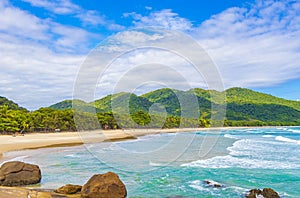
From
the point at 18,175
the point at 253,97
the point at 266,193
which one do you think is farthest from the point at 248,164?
the point at 253,97

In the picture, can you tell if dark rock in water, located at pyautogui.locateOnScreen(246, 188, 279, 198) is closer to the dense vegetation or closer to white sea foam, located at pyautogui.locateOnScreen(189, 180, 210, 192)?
white sea foam, located at pyautogui.locateOnScreen(189, 180, 210, 192)

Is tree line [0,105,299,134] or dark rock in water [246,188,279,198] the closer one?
dark rock in water [246,188,279,198]

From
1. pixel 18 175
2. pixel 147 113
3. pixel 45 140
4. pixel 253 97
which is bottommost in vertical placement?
pixel 18 175

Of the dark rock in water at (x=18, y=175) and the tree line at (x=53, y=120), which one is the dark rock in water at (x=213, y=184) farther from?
the tree line at (x=53, y=120)

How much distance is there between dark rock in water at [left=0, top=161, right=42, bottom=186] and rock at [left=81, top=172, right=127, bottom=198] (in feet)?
10.9

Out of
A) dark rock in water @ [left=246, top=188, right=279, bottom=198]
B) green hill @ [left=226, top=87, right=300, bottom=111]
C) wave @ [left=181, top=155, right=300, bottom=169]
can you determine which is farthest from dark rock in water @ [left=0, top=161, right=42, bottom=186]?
green hill @ [left=226, top=87, right=300, bottom=111]

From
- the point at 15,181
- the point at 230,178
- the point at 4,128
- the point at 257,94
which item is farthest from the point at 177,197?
the point at 257,94

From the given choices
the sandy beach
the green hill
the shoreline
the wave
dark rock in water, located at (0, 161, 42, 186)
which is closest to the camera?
dark rock in water, located at (0, 161, 42, 186)

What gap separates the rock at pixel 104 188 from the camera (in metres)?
9.62

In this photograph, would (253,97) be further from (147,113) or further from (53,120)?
(53,120)

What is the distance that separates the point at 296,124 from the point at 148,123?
86.6 m

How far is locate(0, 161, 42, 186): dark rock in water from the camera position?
11523 millimetres

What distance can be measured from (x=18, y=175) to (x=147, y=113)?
205 feet

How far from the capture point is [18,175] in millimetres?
11773
